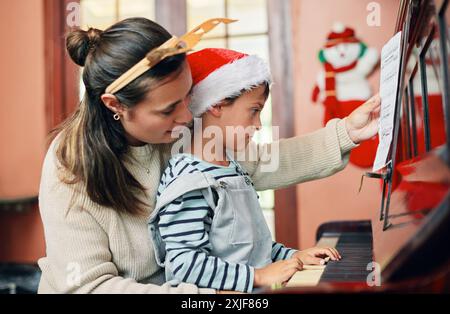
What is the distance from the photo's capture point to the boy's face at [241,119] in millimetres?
1127

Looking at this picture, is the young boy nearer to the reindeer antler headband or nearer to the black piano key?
the black piano key

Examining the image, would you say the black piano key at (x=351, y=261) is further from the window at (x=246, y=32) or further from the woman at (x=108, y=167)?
the window at (x=246, y=32)

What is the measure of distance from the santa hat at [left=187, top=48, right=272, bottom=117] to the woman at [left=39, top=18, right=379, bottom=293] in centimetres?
10

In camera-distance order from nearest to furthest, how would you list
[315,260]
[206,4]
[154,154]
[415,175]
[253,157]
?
[415,175], [315,260], [154,154], [253,157], [206,4]

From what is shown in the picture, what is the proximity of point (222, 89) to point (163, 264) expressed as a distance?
357 mm

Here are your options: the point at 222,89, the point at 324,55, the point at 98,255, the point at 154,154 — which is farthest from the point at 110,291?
the point at 324,55

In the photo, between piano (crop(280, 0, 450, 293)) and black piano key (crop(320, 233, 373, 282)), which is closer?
piano (crop(280, 0, 450, 293))

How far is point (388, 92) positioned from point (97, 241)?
0.58m

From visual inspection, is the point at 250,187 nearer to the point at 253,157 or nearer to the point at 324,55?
the point at 253,157

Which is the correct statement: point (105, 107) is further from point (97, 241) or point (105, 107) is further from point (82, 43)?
point (97, 241)

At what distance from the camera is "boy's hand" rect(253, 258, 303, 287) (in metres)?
0.94

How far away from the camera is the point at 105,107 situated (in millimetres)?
1077

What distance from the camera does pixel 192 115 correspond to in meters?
1.14

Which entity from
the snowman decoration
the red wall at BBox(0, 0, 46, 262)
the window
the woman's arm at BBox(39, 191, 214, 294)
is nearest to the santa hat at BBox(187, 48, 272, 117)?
the woman's arm at BBox(39, 191, 214, 294)
